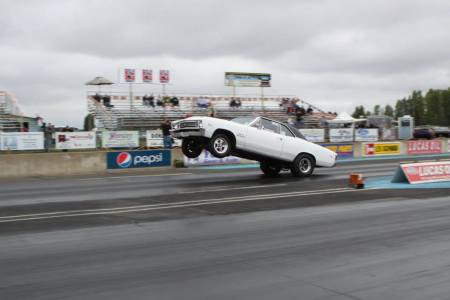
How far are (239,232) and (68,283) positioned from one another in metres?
3.21

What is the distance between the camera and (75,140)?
2452 centimetres

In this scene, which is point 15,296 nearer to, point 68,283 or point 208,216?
point 68,283

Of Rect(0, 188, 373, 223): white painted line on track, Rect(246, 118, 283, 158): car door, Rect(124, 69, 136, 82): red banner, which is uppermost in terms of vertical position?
Rect(124, 69, 136, 82): red banner

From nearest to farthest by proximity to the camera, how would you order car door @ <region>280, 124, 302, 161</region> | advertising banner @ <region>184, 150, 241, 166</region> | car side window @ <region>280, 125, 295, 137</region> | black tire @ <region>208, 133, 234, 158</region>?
black tire @ <region>208, 133, 234, 158</region>, car door @ <region>280, 124, 302, 161</region>, car side window @ <region>280, 125, 295, 137</region>, advertising banner @ <region>184, 150, 241, 166</region>

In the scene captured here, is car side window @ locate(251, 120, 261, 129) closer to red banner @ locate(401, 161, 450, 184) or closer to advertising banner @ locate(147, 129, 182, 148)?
red banner @ locate(401, 161, 450, 184)

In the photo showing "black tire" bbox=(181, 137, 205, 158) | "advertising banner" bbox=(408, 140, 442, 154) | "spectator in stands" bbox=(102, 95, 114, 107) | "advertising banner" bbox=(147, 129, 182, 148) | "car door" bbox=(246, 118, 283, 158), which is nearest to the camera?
"car door" bbox=(246, 118, 283, 158)

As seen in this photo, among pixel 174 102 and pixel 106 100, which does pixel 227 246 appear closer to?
pixel 106 100

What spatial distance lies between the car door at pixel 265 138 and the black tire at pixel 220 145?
0.70 m

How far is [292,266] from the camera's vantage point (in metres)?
6.07

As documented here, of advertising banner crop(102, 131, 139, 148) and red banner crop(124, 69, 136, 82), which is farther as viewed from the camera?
red banner crop(124, 69, 136, 82)

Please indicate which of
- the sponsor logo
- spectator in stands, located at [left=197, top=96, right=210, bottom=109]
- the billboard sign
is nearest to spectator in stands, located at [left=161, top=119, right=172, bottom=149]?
the sponsor logo

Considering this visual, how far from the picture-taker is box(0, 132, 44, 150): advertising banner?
2231 centimetres

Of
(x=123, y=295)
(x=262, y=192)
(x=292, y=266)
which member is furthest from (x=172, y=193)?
(x=123, y=295)

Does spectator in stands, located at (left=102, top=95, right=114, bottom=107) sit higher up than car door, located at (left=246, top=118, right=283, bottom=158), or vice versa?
spectator in stands, located at (left=102, top=95, right=114, bottom=107)
